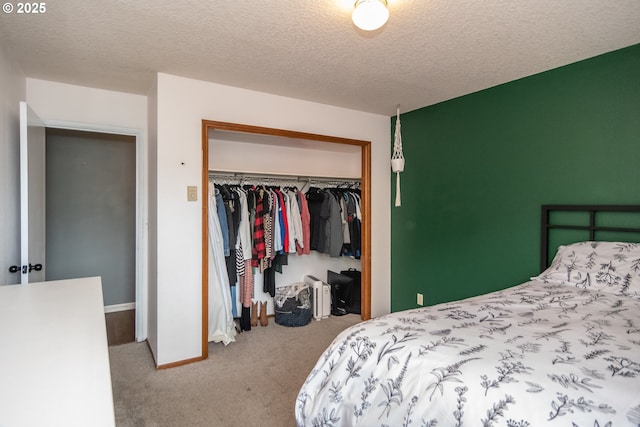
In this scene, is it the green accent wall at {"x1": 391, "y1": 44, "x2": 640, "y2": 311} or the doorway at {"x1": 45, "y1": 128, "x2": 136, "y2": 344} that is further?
the doorway at {"x1": 45, "y1": 128, "x2": 136, "y2": 344}

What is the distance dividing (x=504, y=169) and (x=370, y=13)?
1885 millimetres

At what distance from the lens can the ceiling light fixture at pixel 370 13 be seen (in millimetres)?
1535

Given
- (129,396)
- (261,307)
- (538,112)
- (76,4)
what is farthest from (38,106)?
(538,112)

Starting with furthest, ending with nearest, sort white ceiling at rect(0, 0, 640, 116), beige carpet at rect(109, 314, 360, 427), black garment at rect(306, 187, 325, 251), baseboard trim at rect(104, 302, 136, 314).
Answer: baseboard trim at rect(104, 302, 136, 314), black garment at rect(306, 187, 325, 251), beige carpet at rect(109, 314, 360, 427), white ceiling at rect(0, 0, 640, 116)

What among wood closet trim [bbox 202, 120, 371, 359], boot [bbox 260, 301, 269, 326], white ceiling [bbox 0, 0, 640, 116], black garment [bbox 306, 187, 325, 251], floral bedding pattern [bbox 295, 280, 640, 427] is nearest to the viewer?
floral bedding pattern [bbox 295, 280, 640, 427]

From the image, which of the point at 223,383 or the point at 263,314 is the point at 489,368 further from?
the point at 263,314

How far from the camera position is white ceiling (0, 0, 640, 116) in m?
1.72

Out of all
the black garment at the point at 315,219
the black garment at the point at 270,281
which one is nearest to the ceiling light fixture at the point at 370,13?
the black garment at the point at 315,219

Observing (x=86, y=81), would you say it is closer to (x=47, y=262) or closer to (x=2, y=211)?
(x=2, y=211)

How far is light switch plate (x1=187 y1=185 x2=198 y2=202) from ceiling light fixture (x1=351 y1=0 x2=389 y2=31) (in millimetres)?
1812

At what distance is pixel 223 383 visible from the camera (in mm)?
2381

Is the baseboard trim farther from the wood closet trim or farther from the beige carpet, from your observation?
the wood closet trim

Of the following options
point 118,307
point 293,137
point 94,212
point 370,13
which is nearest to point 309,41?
point 370,13

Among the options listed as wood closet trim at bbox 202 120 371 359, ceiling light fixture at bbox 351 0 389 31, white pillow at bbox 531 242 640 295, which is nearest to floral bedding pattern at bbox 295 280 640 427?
white pillow at bbox 531 242 640 295
